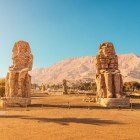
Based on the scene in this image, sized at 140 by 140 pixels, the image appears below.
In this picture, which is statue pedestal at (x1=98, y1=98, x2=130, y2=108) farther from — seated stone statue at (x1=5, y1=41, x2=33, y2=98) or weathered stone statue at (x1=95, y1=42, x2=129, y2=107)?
seated stone statue at (x1=5, y1=41, x2=33, y2=98)

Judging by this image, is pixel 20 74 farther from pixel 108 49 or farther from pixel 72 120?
pixel 72 120

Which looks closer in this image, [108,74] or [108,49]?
[108,74]

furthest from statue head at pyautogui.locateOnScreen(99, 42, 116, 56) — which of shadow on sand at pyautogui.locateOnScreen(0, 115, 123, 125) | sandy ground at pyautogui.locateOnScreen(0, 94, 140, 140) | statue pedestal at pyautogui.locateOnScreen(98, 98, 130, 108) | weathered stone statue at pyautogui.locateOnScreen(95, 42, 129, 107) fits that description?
shadow on sand at pyautogui.locateOnScreen(0, 115, 123, 125)

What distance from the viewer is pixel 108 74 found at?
858 inches

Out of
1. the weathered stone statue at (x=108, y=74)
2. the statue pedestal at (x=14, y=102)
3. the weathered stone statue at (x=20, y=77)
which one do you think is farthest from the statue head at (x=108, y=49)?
the statue pedestal at (x=14, y=102)

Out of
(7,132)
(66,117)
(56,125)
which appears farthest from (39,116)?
(7,132)

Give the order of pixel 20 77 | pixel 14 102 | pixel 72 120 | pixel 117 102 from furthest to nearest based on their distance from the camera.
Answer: pixel 20 77 → pixel 117 102 → pixel 14 102 → pixel 72 120

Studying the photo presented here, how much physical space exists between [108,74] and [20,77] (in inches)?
233

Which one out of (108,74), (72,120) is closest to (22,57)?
(108,74)

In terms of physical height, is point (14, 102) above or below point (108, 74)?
below

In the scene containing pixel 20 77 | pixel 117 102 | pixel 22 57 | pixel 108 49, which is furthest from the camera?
pixel 108 49

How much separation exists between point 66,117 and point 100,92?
8070 mm

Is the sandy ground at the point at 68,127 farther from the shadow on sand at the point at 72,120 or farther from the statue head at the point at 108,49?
the statue head at the point at 108,49

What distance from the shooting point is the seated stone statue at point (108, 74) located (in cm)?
2170
